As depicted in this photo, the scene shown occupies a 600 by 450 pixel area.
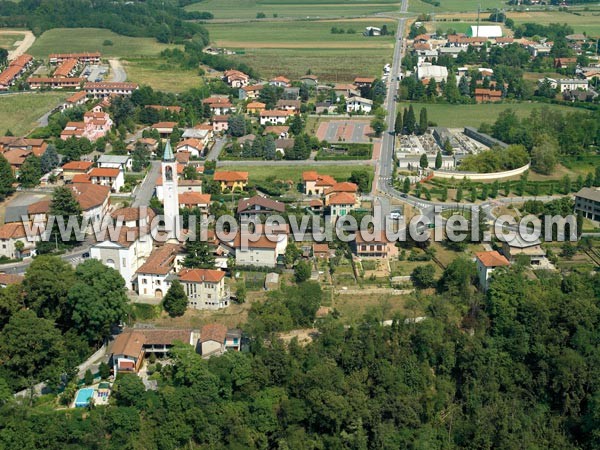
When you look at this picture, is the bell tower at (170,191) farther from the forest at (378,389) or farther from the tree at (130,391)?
the tree at (130,391)

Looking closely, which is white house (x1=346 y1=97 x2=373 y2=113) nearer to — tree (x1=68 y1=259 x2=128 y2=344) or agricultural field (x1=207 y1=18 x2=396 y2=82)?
agricultural field (x1=207 y1=18 x2=396 y2=82)

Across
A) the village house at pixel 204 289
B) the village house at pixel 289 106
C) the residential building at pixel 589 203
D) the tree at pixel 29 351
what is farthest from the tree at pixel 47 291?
the village house at pixel 289 106

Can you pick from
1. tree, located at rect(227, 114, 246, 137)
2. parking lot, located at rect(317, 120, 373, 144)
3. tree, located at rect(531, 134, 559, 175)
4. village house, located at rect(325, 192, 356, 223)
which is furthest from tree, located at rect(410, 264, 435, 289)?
tree, located at rect(227, 114, 246, 137)

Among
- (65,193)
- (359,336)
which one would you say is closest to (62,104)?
(65,193)

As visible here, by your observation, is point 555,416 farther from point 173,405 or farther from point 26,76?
point 26,76

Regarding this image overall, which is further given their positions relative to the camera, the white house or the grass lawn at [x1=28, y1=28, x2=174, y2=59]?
the grass lawn at [x1=28, y1=28, x2=174, y2=59]

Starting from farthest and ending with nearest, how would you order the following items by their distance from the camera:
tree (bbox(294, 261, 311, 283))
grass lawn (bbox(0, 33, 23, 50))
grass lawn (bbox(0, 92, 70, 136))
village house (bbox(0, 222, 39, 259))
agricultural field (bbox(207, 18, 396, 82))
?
grass lawn (bbox(0, 33, 23, 50)), agricultural field (bbox(207, 18, 396, 82)), grass lawn (bbox(0, 92, 70, 136)), village house (bbox(0, 222, 39, 259)), tree (bbox(294, 261, 311, 283))

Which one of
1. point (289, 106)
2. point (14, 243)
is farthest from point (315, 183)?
point (289, 106)

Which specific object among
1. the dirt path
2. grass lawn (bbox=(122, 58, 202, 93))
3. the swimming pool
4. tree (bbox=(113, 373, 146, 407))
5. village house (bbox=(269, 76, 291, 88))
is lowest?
the swimming pool
